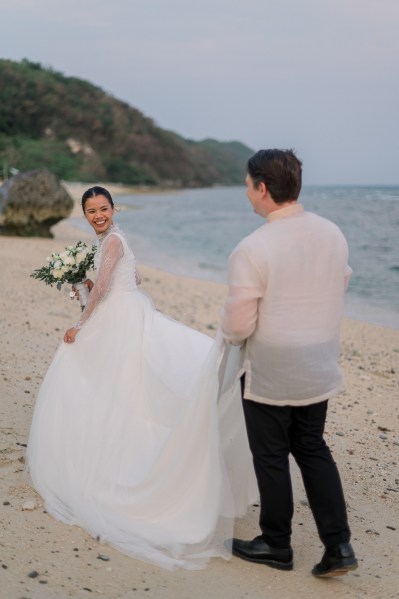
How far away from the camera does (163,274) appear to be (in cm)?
1630

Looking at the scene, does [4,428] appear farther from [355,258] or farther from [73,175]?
[73,175]

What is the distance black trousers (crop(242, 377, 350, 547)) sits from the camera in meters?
3.51

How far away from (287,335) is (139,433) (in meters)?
1.33

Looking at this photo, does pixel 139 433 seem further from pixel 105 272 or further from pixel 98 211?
pixel 98 211

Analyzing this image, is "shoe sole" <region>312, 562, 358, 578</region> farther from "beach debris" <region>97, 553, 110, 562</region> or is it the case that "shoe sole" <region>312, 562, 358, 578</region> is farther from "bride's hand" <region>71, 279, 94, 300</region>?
"bride's hand" <region>71, 279, 94, 300</region>

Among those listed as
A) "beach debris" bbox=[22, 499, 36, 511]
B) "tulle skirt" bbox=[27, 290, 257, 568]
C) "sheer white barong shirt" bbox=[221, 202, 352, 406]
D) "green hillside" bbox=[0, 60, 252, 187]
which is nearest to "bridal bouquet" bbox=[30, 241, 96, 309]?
"tulle skirt" bbox=[27, 290, 257, 568]

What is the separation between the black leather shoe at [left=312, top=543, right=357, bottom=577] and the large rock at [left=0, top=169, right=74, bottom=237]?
15.8 metres

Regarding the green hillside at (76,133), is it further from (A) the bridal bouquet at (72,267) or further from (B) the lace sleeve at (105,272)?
(B) the lace sleeve at (105,272)

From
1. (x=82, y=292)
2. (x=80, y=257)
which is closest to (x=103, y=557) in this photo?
(x=82, y=292)

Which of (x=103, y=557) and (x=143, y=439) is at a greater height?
(x=143, y=439)

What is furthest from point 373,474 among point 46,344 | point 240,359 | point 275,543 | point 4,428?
point 46,344

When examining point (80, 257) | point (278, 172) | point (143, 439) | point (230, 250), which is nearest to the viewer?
point (278, 172)

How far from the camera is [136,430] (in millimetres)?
4297

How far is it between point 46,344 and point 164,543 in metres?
4.62
